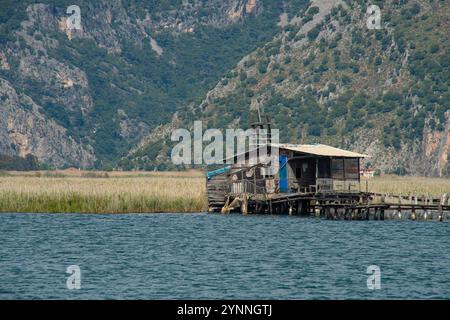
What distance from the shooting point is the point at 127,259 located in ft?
173

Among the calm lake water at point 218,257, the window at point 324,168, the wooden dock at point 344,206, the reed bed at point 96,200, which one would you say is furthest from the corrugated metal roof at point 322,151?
the reed bed at point 96,200

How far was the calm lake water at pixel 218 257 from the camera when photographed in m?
43.6

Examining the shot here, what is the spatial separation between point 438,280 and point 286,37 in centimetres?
14506

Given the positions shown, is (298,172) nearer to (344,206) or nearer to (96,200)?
(344,206)

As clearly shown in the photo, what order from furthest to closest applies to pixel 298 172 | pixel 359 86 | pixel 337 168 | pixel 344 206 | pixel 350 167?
pixel 359 86 < pixel 298 172 < pixel 350 167 < pixel 337 168 < pixel 344 206

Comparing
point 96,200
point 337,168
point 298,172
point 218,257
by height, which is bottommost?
point 218,257

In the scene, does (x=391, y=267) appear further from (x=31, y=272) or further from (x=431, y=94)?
(x=431, y=94)

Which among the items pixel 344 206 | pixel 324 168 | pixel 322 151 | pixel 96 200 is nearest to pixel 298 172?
pixel 324 168

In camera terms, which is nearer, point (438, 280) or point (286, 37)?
point (438, 280)

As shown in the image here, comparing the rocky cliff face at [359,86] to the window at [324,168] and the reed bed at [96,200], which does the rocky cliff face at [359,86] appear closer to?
the window at [324,168]

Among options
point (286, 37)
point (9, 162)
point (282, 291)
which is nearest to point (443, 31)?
point (286, 37)

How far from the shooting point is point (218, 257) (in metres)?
53.6
